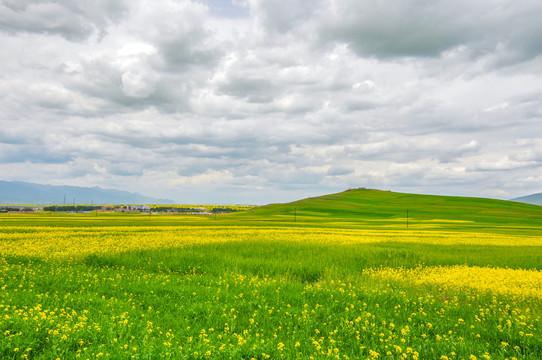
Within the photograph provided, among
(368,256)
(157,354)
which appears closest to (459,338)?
(157,354)

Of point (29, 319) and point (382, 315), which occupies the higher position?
point (29, 319)

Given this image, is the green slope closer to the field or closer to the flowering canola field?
the field

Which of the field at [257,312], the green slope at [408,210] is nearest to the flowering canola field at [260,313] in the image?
the field at [257,312]

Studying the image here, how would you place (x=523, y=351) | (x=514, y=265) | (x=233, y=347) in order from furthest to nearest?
(x=514, y=265)
(x=523, y=351)
(x=233, y=347)

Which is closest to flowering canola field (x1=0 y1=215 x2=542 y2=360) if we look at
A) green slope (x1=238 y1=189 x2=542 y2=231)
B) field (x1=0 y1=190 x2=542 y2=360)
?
field (x1=0 y1=190 x2=542 y2=360)

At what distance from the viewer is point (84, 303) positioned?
29.4 feet

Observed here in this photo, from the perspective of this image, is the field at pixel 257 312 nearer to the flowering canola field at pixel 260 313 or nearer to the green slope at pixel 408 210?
the flowering canola field at pixel 260 313

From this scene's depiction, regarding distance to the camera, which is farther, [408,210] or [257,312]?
[408,210]

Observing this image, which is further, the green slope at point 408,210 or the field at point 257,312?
the green slope at point 408,210

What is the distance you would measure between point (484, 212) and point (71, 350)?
127104 mm

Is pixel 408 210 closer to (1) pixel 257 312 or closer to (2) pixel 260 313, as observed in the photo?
(2) pixel 260 313

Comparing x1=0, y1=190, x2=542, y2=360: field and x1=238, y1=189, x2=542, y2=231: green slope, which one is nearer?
x1=0, y1=190, x2=542, y2=360: field

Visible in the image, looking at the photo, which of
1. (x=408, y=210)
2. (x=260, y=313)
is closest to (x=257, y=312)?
(x=260, y=313)

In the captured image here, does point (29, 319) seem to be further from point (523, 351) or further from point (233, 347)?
point (523, 351)
